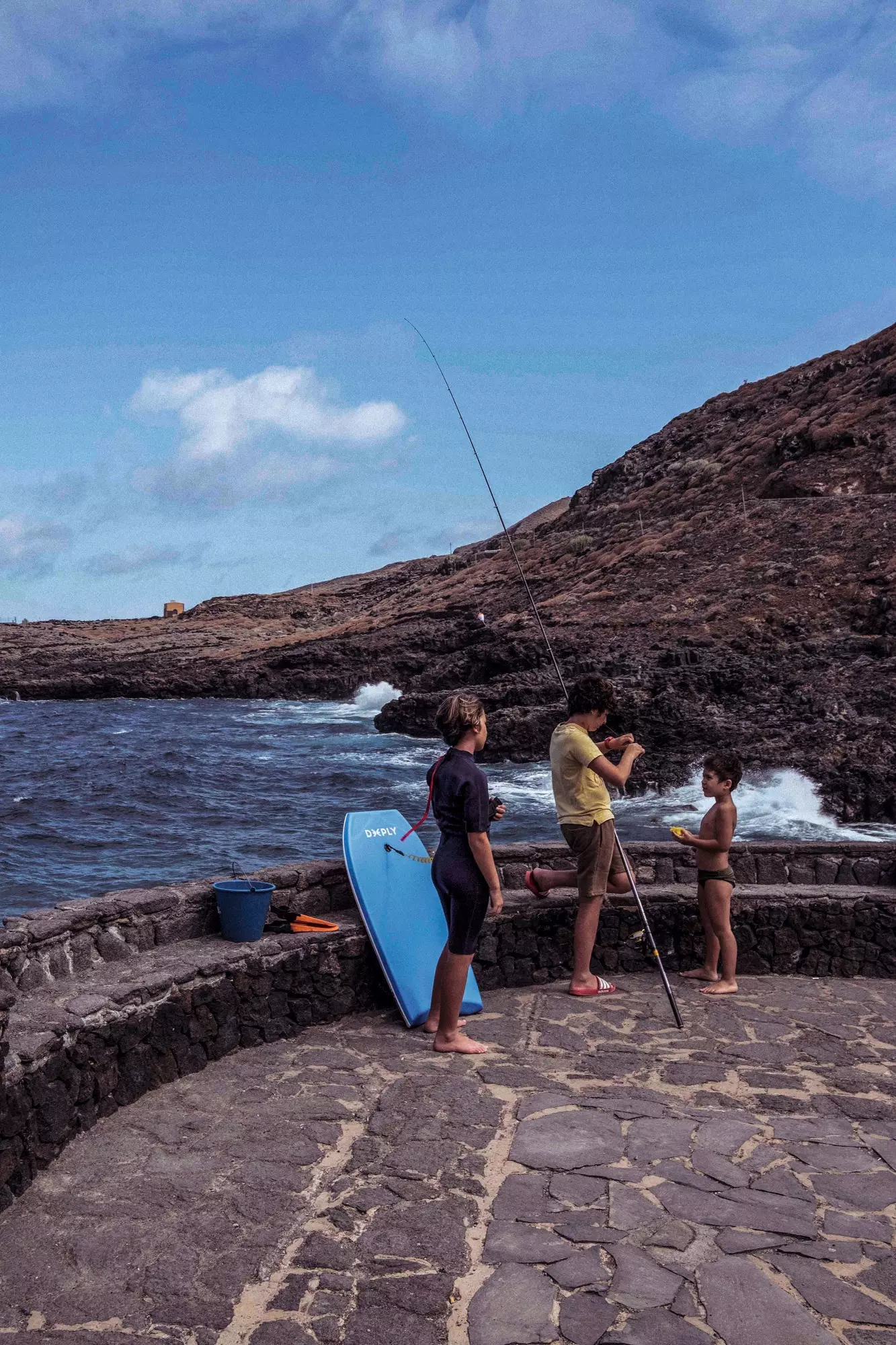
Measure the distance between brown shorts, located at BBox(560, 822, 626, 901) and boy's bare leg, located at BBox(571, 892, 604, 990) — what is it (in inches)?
1.7

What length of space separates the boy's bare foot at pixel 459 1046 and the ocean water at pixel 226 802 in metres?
9.38

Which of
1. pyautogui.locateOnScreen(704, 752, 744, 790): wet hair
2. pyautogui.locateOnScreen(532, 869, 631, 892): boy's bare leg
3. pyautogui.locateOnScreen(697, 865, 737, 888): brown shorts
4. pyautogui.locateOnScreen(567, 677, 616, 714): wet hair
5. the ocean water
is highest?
pyautogui.locateOnScreen(567, 677, 616, 714): wet hair

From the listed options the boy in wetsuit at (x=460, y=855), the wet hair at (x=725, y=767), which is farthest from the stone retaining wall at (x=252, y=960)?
the wet hair at (x=725, y=767)

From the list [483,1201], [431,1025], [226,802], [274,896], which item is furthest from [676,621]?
[483,1201]

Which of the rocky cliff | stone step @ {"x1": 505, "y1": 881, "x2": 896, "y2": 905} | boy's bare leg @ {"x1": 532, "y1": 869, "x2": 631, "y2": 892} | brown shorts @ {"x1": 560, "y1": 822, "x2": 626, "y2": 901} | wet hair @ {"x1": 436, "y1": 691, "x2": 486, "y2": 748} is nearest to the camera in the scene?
wet hair @ {"x1": 436, "y1": 691, "x2": 486, "y2": 748}

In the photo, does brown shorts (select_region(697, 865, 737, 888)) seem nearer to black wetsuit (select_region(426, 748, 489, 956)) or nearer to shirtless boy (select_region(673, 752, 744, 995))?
shirtless boy (select_region(673, 752, 744, 995))

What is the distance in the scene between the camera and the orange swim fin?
606cm

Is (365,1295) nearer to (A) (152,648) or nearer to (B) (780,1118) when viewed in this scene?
(B) (780,1118)

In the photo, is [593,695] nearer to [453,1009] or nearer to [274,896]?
[453,1009]

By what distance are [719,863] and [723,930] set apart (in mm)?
409

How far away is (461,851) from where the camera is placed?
17.2 ft

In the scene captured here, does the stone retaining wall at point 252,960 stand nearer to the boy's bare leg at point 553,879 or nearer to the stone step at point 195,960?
the stone step at point 195,960

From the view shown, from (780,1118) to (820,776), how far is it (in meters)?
14.9

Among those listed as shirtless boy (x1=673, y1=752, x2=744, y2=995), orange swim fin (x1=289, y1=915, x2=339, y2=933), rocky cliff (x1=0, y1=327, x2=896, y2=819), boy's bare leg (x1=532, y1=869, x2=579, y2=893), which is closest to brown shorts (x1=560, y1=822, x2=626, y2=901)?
boy's bare leg (x1=532, y1=869, x2=579, y2=893)
